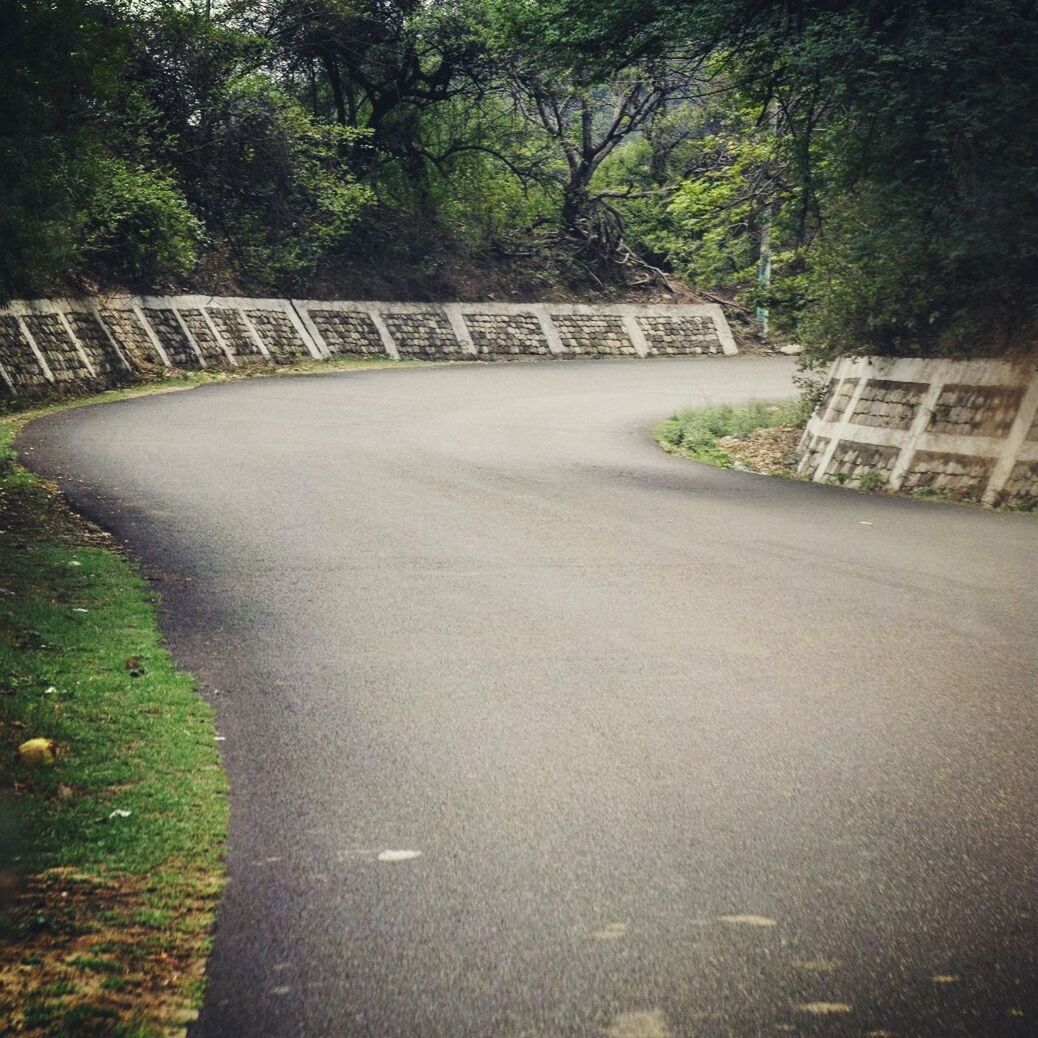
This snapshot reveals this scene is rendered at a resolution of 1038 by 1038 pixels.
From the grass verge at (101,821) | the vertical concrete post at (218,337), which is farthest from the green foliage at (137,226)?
the grass verge at (101,821)

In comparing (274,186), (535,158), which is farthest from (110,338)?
(535,158)

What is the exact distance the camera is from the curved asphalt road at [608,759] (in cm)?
352

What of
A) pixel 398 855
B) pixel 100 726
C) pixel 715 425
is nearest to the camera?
pixel 398 855

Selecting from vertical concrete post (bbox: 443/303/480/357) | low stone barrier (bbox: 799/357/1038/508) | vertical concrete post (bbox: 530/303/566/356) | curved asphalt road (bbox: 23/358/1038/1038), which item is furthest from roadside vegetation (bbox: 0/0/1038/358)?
curved asphalt road (bbox: 23/358/1038/1038)

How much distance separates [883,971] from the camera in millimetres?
3586

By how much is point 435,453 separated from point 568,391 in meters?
10.8

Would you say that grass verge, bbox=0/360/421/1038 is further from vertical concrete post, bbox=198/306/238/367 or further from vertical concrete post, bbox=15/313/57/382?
vertical concrete post, bbox=198/306/238/367

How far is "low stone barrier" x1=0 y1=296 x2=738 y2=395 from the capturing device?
23.0 metres

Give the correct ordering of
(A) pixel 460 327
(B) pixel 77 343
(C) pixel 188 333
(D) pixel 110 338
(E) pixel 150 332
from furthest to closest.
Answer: (A) pixel 460 327
(C) pixel 188 333
(E) pixel 150 332
(D) pixel 110 338
(B) pixel 77 343

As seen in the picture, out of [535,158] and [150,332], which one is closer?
[150,332]

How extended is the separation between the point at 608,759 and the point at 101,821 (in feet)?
7.07

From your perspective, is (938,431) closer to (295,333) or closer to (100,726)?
(100,726)

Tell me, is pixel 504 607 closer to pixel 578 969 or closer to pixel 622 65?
pixel 578 969

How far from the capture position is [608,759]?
209 inches
